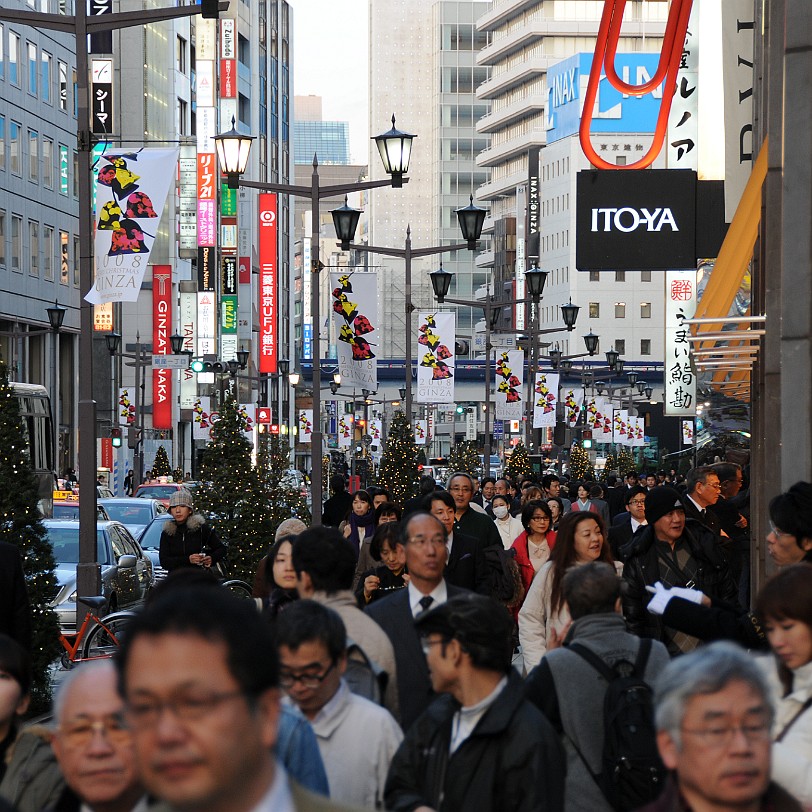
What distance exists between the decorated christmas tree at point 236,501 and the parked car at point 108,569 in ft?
5.12

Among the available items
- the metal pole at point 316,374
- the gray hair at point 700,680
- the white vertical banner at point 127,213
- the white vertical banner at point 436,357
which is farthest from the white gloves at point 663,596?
the white vertical banner at point 436,357

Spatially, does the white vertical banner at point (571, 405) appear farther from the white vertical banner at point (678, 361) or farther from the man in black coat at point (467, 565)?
the man in black coat at point (467, 565)

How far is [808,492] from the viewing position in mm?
7449

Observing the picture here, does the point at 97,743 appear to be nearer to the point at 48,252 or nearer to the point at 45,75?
the point at 48,252

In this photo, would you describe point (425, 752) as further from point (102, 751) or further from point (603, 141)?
point (603, 141)

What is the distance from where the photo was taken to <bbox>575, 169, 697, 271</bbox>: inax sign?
636 inches

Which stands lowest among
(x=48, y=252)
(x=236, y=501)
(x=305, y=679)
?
(x=236, y=501)

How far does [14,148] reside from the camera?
63.9 meters

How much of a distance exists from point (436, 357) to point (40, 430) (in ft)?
29.2

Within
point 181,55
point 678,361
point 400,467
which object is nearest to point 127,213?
point 400,467

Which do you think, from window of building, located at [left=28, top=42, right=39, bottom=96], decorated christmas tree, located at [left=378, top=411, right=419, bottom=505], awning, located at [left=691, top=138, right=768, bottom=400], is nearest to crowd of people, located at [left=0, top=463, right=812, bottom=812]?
awning, located at [left=691, top=138, right=768, bottom=400]

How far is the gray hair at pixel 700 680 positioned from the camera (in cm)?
364

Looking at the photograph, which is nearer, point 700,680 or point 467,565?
point 700,680

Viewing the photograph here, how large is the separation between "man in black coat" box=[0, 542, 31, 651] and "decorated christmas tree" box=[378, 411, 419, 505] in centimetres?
2285
